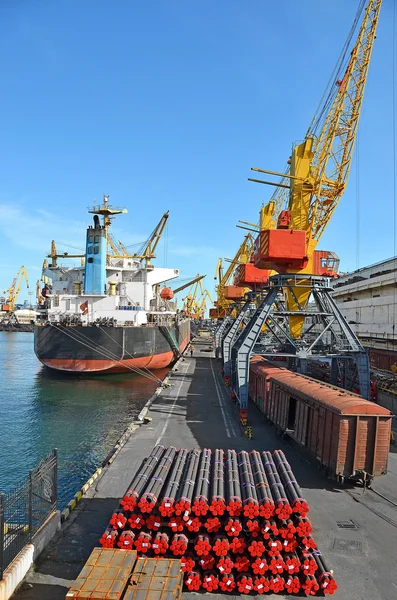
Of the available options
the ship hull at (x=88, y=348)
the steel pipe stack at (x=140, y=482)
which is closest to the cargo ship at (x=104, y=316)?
the ship hull at (x=88, y=348)

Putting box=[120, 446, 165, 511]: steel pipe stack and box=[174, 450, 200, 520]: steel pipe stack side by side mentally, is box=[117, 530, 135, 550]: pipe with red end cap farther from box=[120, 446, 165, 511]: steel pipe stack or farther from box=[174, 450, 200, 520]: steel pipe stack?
box=[174, 450, 200, 520]: steel pipe stack

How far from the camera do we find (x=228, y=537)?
415 inches

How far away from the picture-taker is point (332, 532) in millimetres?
12859

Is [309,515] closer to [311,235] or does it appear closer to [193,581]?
[193,581]

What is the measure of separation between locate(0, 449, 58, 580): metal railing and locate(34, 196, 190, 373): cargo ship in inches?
1365

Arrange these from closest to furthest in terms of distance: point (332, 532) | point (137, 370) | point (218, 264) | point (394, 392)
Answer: point (332, 532), point (394, 392), point (137, 370), point (218, 264)

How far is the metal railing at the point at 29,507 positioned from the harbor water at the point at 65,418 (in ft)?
19.8

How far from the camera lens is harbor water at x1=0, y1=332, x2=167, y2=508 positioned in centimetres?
2266

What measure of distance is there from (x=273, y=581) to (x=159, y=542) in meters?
2.96

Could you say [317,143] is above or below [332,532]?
above

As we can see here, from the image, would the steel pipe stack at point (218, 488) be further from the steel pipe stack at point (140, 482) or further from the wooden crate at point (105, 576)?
the wooden crate at point (105, 576)

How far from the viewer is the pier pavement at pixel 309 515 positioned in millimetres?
10430

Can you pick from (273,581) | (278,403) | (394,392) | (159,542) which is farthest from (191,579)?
(394,392)

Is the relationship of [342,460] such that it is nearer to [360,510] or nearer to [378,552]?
[360,510]
